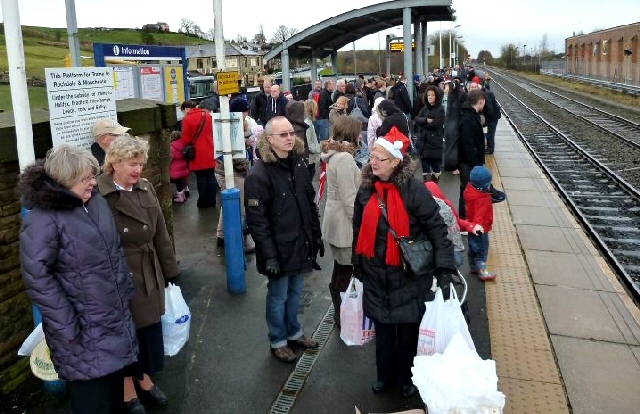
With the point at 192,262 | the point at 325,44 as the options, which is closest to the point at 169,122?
the point at 192,262

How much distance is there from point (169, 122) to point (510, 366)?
4.18m

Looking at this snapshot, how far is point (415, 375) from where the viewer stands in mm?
3305

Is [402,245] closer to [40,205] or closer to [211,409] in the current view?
[211,409]

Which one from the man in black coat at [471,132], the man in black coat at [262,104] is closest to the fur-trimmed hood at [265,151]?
the man in black coat at [471,132]

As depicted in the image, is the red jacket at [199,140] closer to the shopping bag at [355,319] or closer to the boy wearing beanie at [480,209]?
the boy wearing beanie at [480,209]

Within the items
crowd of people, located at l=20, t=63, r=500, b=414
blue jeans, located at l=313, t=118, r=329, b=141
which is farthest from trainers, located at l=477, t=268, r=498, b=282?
blue jeans, located at l=313, t=118, r=329, b=141

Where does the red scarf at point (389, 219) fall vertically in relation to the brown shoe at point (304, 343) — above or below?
above

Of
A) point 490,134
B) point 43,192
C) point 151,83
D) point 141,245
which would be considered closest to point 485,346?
point 141,245

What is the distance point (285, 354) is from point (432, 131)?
244 inches

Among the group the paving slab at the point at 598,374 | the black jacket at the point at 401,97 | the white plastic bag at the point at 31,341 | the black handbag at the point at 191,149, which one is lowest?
the paving slab at the point at 598,374

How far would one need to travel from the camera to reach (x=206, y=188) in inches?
368

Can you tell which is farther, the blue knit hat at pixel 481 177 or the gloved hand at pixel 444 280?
the blue knit hat at pixel 481 177

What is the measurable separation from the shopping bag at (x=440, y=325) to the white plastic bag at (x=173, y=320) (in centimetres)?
163

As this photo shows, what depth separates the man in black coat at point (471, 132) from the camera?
283 inches
